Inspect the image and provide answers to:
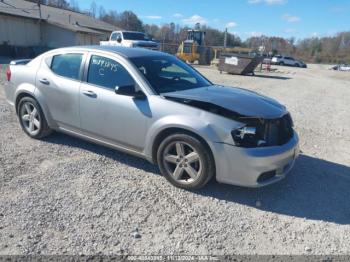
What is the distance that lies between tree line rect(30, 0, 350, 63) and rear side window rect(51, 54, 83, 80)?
242 feet

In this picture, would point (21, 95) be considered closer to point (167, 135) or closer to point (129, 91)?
point (129, 91)

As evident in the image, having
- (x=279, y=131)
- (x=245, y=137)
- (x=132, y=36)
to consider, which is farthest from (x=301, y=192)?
(x=132, y=36)

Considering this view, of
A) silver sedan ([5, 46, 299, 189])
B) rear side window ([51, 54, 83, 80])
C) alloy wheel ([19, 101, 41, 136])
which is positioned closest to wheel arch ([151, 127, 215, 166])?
silver sedan ([5, 46, 299, 189])

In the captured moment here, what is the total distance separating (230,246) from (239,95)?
2.09 meters

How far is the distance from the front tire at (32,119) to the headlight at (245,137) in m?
3.19

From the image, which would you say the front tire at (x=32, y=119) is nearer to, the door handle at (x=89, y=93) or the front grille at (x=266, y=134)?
the door handle at (x=89, y=93)

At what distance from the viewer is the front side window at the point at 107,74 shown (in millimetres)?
4355

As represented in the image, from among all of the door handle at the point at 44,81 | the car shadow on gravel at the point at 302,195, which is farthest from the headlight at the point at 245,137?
the door handle at the point at 44,81

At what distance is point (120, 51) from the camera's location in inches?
183

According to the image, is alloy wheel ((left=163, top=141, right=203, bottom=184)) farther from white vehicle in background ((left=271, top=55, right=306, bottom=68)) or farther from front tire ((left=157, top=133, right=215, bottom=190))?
white vehicle in background ((left=271, top=55, right=306, bottom=68))

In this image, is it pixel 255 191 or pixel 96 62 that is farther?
pixel 96 62

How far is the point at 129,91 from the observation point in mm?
4070

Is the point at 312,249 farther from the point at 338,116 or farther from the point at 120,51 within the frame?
the point at 338,116

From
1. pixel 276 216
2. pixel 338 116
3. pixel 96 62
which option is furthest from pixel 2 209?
pixel 338 116
